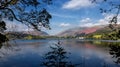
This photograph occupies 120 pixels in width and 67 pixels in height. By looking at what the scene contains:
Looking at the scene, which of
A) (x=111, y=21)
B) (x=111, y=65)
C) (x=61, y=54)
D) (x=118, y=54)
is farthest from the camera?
(x=111, y=65)

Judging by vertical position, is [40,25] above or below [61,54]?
above

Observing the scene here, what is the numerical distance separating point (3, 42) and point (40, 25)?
3412 mm

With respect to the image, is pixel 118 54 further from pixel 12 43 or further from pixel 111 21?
pixel 12 43

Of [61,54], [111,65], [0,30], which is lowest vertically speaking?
[111,65]

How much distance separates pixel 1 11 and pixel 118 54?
10598mm

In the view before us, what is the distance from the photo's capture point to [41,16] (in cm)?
1606

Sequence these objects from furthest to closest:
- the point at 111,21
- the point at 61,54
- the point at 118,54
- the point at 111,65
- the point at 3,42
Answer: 1. the point at 111,65
2. the point at 61,54
3. the point at 118,54
4. the point at 3,42
5. the point at 111,21

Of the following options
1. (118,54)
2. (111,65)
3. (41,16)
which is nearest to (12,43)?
(41,16)

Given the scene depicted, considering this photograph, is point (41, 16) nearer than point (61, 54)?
Yes

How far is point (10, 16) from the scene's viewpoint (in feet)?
53.0

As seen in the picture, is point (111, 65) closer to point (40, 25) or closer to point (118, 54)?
point (118, 54)

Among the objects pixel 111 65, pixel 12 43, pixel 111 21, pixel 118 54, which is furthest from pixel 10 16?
pixel 111 65

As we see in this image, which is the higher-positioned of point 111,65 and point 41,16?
point 41,16

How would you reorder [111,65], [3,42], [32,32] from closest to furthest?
[32,32] → [3,42] → [111,65]
